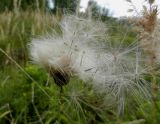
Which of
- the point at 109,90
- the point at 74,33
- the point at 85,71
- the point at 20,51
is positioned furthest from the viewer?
the point at 20,51

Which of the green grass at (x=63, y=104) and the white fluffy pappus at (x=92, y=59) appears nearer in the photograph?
the white fluffy pappus at (x=92, y=59)

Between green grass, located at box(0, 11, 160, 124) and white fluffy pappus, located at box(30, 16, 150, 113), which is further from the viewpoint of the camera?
green grass, located at box(0, 11, 160, 124)

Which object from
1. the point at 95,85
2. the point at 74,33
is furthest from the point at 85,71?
the point at 74,33

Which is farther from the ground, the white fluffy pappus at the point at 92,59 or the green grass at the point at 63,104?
the white fluffy pappus at the point at 92,59

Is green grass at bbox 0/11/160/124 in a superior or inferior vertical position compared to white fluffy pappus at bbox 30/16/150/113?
inferior

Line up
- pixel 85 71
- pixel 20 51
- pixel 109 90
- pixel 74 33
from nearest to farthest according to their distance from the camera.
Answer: pixel 109 90
pixel 85 71
pixel 74 33
pixel 20 51

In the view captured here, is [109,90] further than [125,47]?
No

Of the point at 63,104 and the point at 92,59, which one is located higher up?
the point at 92,59

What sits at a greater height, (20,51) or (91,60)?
(91,60)

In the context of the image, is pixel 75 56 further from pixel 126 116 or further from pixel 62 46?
pixel 126 116

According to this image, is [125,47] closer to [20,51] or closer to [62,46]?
[62,46]

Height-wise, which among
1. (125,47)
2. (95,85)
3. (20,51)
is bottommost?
(20,51)
